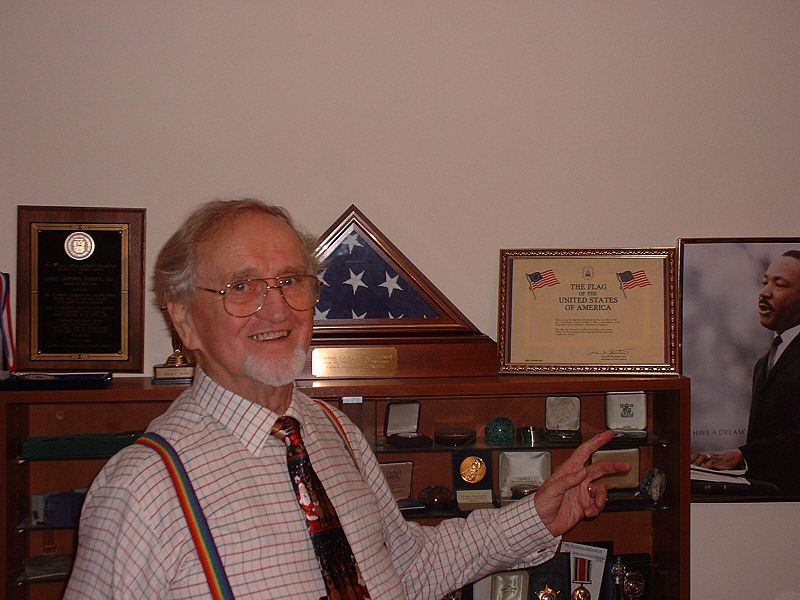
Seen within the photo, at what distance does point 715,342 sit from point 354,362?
4.30ft

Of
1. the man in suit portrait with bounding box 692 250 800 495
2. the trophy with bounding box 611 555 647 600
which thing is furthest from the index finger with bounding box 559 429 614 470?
the man in suit portrait with bounding box 692 250 800 495

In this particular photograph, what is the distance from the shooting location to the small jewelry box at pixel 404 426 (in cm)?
253

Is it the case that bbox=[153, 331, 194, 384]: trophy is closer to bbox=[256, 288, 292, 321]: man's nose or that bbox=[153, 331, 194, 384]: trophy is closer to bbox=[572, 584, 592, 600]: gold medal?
bbox=[256, 288, 292, 321]: man's nose

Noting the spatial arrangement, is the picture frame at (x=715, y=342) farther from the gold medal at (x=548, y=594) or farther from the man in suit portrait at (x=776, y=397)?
the gold medal at (x=548, y=594)

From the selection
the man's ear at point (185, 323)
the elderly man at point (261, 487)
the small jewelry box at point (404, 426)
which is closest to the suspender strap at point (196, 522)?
the elderly man at point (261, 487)

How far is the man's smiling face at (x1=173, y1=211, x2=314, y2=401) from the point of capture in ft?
5.00

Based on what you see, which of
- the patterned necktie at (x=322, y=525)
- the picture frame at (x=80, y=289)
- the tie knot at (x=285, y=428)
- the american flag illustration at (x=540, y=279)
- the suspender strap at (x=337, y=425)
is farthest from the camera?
the american flag illustration at (x=540, y=279)

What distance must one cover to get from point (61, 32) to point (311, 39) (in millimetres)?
827

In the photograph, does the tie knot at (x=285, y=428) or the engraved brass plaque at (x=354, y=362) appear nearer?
the tie knot at (x=285, y=428)

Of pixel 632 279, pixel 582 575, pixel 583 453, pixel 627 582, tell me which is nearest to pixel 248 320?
pixel 583 453

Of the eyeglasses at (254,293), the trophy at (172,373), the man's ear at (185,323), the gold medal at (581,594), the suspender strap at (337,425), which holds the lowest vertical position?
the gold medal at (581,594)

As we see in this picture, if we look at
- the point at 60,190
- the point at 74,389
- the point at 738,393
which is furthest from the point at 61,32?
the point at 738,393

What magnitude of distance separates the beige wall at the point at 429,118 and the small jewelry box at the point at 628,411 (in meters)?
0.51

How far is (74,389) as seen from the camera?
231 centimetres
